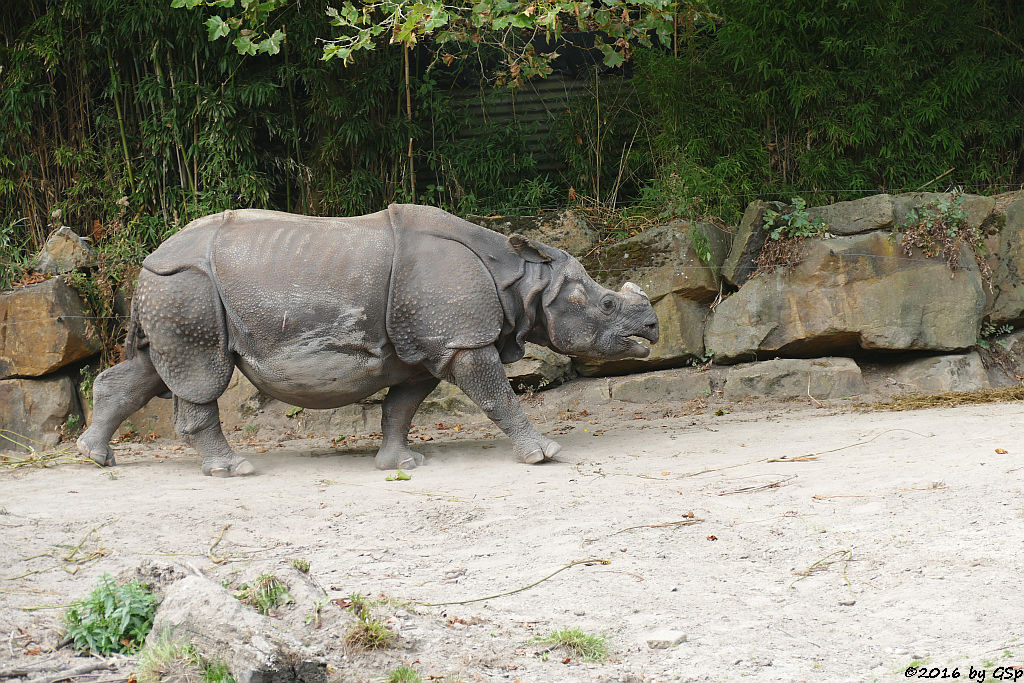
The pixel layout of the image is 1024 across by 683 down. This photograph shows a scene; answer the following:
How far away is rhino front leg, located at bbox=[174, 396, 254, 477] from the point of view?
6086 millimetres

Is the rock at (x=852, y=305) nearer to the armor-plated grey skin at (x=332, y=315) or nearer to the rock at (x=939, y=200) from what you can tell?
the rock at (x=939, y=200)

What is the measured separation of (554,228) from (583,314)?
246cm

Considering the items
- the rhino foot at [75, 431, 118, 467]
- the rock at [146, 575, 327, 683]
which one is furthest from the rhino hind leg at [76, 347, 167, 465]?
the rock at [146, 575, 327, 683]

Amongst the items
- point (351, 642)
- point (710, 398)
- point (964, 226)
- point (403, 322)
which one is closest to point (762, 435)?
point (710, 398)

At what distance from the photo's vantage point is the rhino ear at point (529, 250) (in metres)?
6.37

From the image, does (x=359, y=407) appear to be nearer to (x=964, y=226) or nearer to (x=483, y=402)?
(x=483, y=402)

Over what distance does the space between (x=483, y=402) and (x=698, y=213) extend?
343 cm

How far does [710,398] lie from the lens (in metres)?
8.37

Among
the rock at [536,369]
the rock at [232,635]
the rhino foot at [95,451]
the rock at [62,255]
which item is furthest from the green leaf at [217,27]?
the rock at [232,635]

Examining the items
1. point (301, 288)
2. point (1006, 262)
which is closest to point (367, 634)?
point (301, 288)

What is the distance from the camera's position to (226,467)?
20.0 feet

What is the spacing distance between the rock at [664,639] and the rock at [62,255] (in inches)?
254

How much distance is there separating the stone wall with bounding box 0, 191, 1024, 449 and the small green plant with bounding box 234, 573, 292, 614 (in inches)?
180

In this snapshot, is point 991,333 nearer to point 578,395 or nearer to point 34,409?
point 578,395
